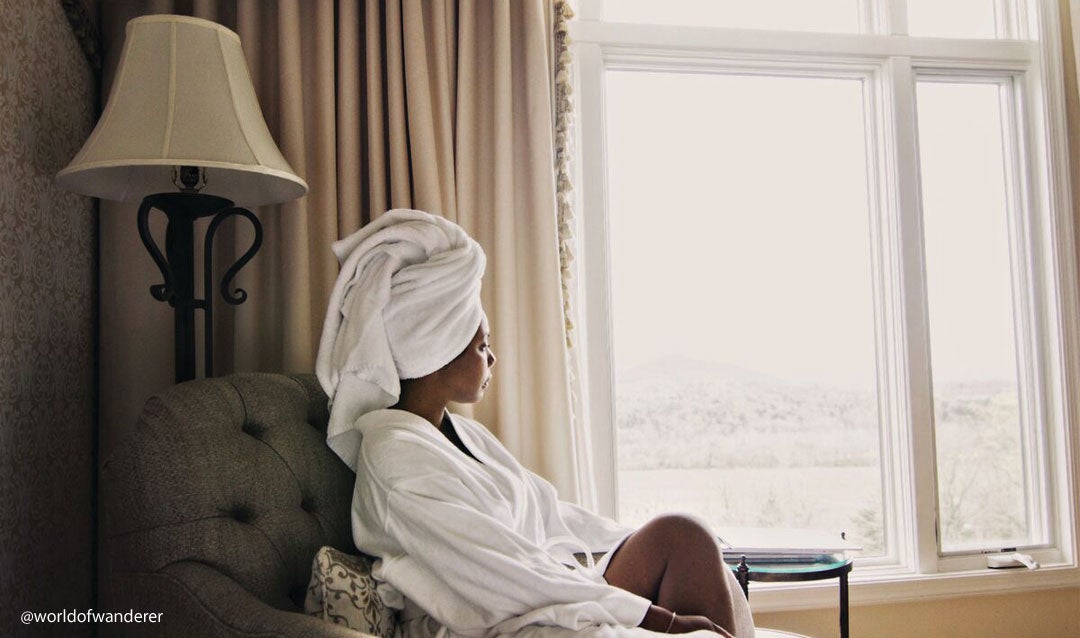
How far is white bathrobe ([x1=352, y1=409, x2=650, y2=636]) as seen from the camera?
1331 millimetres

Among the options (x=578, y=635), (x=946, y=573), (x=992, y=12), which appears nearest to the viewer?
(x=578, y=635)

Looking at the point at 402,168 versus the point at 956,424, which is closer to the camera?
the point at 402,168

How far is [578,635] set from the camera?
127cm

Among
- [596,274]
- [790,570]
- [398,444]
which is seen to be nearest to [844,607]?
[790,570]

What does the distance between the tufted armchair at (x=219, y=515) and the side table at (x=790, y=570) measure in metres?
0.87

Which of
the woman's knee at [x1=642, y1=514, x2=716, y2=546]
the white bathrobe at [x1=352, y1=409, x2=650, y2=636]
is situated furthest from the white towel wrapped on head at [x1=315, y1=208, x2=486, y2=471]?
the woman's knee at [x1=642, y1=514, x2=716, y2=546]

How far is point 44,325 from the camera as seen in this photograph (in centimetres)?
172

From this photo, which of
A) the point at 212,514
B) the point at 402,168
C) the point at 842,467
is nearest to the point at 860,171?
the point at 842,467

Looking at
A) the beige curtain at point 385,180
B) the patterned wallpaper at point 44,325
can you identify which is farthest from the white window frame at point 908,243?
the patterned wallpaper at point 44,325

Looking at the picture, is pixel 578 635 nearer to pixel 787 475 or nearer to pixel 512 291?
pixel 512 291

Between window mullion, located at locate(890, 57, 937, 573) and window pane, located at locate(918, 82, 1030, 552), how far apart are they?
0.09 m

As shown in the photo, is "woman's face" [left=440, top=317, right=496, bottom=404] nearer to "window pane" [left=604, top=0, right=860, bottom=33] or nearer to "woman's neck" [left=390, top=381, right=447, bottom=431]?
"woman's neck" [left=390, top=381, right=447, bottom=431]

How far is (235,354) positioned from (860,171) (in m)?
1.95

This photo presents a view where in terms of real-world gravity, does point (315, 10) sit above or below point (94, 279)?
above
